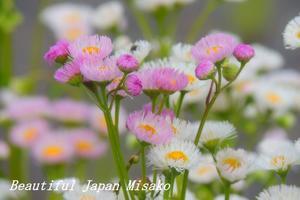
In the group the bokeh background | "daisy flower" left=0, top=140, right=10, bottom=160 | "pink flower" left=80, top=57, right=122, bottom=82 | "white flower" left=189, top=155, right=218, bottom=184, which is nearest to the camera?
"pink flower" left=80, top=57, right=122, bottom=82

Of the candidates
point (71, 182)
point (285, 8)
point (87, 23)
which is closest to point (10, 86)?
point (87, 23)

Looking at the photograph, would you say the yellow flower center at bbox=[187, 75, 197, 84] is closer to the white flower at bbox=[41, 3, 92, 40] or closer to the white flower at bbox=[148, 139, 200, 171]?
the white flower at bbox=[148, 139, 200, 171]

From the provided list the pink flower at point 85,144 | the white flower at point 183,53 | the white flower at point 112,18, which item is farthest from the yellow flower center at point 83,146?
the white flower at point 183,53

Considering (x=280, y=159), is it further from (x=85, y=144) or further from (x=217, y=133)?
(x=85, y=144)

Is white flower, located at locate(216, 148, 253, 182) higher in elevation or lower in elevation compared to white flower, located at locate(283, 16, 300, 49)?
lower

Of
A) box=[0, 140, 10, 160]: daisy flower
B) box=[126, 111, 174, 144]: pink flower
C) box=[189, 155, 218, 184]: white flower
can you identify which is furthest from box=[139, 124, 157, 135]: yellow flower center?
box=[0, 140, 10, 160]: daisy flower

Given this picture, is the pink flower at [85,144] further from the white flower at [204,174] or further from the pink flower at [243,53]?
the pink flower at [243,53]

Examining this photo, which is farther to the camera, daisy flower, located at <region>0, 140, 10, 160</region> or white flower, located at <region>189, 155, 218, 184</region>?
daisy flower, located at <region>0, 140, 10, 160</region>

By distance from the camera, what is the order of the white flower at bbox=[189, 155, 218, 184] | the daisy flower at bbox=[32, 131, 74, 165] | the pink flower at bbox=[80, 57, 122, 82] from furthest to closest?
1. the daisy flower at bbox=[32, 131, 74, 165]
2. the white flower at bbox=[189, 155, 218, 184]
3. the pink flower at bbox=[80, 57, 122, 82]
